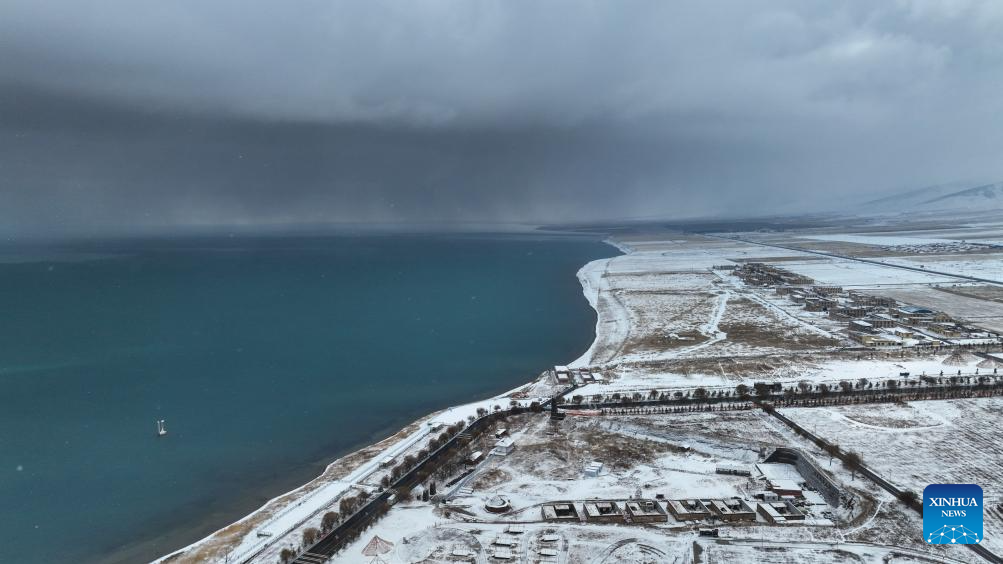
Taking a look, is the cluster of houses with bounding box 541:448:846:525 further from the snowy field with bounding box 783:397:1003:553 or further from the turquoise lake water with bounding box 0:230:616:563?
the turquoise lake water with bounding box 0:230:616:563

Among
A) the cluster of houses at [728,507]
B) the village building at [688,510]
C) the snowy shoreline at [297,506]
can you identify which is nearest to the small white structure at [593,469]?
the cluster of houses at [728,507]

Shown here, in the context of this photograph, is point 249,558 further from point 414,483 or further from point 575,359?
point 575,359

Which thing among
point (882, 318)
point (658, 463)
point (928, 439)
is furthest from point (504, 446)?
point (882, 318)

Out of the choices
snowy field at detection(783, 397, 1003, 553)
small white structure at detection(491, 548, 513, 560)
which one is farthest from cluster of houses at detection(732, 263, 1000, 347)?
small white structure at detection(491, 548, 513, 560)

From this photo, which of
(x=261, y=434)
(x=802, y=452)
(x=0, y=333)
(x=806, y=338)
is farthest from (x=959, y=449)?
(x=0, y=333)

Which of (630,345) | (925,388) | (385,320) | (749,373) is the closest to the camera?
(925,388)

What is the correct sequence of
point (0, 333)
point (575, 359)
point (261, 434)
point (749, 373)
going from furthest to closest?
point (0, 333), point (575, 359), point (749, 373), point (261, 434)

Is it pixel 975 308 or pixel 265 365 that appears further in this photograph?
pixel 975 308
